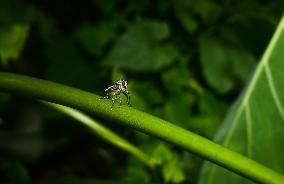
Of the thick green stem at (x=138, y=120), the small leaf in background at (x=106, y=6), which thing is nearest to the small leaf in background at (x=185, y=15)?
the small leaf in background at (x=106, y=6)

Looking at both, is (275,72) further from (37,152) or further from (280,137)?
(37,152)

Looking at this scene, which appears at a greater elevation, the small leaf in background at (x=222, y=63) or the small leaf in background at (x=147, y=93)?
the small leaf in background at (x=222, y=63)

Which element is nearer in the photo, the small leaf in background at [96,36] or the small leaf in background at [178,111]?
the small leaf in background at [178,111]

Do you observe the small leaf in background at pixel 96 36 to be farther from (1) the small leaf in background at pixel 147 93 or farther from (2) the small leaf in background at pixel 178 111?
(2) the small leaf in background at pixel 178 111

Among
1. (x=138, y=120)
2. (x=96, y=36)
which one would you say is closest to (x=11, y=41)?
(x=96, y=36)

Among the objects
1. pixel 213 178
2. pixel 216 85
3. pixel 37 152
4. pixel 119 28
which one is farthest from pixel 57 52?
pixel 213 178

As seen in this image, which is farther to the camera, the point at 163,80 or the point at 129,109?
the point at 163,80

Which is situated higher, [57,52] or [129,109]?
[57,52]

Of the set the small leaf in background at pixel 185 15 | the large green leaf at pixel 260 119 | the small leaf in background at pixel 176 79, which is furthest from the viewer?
the small leaf in background at pixel 185 15
